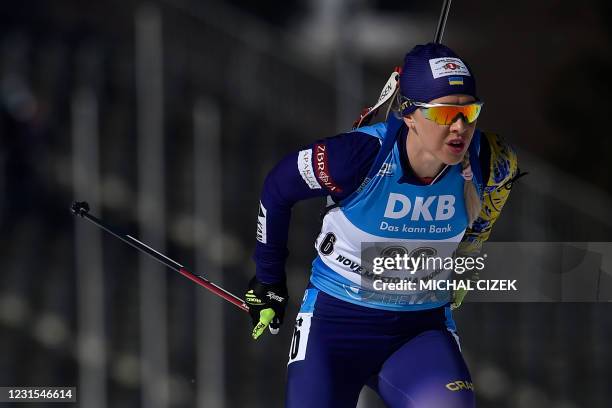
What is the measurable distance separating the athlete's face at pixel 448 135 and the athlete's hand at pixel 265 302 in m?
0.67

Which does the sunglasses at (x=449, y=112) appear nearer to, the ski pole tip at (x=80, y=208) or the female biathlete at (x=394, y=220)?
the female biathlete at (x=394, y=220)

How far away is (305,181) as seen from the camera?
3123 mm

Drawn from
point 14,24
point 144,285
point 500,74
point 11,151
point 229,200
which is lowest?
point 144,285

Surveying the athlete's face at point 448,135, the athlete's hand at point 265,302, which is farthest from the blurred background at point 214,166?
the athlete's face at point 448,135

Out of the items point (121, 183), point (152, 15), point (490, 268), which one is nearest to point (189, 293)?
point (121, 183)

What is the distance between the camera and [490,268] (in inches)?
148

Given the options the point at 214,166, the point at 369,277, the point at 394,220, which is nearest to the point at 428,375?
the point at 369,277

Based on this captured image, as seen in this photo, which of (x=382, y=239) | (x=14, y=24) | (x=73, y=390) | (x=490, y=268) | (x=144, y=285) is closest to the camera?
(x=382, y=239)

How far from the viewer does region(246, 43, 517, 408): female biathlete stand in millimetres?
3016

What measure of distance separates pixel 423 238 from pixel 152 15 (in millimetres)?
6107

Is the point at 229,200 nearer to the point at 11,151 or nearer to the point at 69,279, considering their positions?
the point at 69,279

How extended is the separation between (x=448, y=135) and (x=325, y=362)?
Answer: 713 mm

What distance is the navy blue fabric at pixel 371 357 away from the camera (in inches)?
121

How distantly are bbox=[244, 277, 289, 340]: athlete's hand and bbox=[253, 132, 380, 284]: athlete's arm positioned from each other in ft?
0.08
